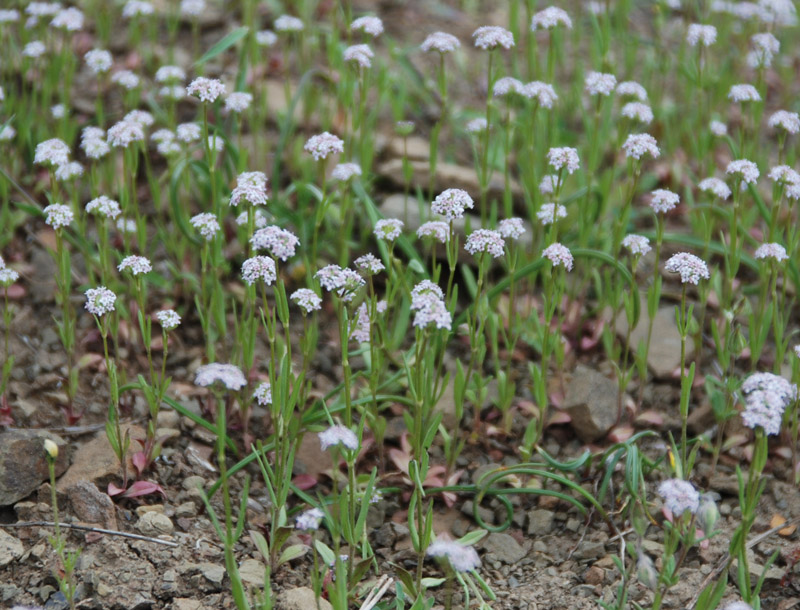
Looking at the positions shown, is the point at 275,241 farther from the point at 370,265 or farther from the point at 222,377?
the point at 222,377

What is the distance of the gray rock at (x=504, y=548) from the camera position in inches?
122

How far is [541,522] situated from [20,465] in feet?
6.26

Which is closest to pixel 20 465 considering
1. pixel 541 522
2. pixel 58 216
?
pixel 58 216

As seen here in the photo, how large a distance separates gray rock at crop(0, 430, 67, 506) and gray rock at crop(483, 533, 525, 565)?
5.30ft

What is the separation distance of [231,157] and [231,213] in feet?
1.13

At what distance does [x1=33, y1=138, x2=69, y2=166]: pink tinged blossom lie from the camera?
3.42m

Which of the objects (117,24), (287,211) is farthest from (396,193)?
(117,24)

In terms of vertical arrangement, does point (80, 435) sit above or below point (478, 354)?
below

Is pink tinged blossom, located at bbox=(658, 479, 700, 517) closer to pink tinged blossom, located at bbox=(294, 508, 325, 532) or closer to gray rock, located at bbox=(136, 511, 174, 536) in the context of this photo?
pink tinged blossom, located at bbox=(294, 508, 325, 532)

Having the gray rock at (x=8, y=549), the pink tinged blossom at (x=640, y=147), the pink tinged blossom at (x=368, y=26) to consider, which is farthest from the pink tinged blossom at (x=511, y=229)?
the gray rock at (x=8, y=549)

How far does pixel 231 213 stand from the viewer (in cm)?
448

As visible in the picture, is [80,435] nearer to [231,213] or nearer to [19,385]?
[19,385]

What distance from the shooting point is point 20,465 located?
304cm

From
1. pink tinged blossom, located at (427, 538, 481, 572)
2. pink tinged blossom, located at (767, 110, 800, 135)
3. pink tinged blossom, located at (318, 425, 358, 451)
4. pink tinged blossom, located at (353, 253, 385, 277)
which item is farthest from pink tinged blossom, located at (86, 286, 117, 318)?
pink tinged blossom, located at (767, 110, 800, 135)
